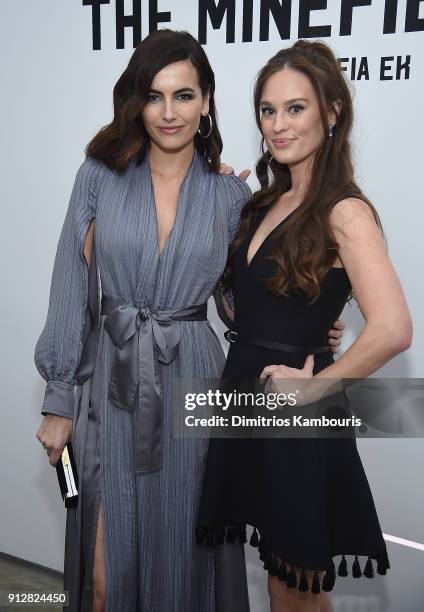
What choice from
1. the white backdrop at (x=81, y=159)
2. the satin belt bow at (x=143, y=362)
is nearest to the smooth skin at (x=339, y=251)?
the satin belt bow at (x=143, y=362)

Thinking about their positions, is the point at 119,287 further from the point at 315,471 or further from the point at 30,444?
the point at 30,444

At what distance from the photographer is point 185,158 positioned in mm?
1635

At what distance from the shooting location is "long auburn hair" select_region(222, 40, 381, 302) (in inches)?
55.7

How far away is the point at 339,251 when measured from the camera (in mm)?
1406

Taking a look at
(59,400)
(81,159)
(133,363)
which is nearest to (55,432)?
(59,400)

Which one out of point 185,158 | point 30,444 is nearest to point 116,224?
point 185,158

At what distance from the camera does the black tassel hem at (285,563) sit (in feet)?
4.81

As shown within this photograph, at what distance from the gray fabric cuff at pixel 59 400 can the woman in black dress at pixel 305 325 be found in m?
0.38

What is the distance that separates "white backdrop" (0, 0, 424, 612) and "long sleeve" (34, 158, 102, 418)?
2.59ft

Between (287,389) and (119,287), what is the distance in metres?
0.49

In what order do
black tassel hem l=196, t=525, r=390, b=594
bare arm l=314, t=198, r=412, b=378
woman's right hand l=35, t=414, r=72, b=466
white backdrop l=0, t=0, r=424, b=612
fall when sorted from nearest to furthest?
1. bare arm l=314, t=198, r=412, b=378
2. black tassel hem l=196, t=525, r=390, b=594
3. woman's right hand l=35, t=414, r=72, b=466
4. white backdrop l=0, t=0, r=424, b=612

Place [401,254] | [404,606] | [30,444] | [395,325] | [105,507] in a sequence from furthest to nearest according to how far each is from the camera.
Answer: [30,444], [404,606], [401,254], [105,507], [395,325]

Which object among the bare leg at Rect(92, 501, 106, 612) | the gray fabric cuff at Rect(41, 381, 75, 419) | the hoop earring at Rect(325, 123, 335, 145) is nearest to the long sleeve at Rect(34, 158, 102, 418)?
the gray fabric cuff at Rect(41, 381, 75, 419)

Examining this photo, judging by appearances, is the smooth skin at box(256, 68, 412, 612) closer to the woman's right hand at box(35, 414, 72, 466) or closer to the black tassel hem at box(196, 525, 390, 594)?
the black tassel hem at box(196, 525, 390, 594)
